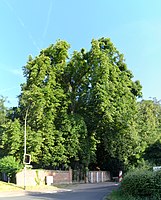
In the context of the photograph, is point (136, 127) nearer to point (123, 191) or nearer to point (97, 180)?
point (97, 180)

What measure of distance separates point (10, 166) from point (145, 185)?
19.8m

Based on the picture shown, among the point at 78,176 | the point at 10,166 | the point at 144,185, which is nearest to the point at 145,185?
the point at 144,185

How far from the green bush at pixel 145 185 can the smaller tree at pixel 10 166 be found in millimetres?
17283

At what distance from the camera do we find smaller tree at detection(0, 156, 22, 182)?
3186cm

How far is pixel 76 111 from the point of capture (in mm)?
41219

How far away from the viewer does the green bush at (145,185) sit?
1473 cm

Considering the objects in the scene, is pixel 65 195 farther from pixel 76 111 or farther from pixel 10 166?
pixel 76 111

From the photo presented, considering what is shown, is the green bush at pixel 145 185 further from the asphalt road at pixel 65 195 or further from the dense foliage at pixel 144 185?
the asphalt road at pixel 65 195

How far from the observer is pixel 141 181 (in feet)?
51.0

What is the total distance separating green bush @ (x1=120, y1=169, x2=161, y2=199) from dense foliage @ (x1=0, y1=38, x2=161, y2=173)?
60.4ft

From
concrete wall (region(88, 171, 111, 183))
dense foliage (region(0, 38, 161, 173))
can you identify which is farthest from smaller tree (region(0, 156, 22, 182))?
concrete wall (region(88, 171, 111, 183))

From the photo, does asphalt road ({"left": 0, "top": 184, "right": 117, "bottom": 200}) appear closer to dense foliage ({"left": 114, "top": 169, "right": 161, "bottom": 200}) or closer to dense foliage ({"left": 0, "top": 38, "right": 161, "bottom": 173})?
dense foliage ({"left": 114, "top": 169, "right": 161, "bottom": 200})

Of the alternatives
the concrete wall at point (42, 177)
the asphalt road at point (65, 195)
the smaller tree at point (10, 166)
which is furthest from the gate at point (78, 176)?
the asphalt road at point (65, 195)

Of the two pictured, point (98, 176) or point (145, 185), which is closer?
point (145, 185)
